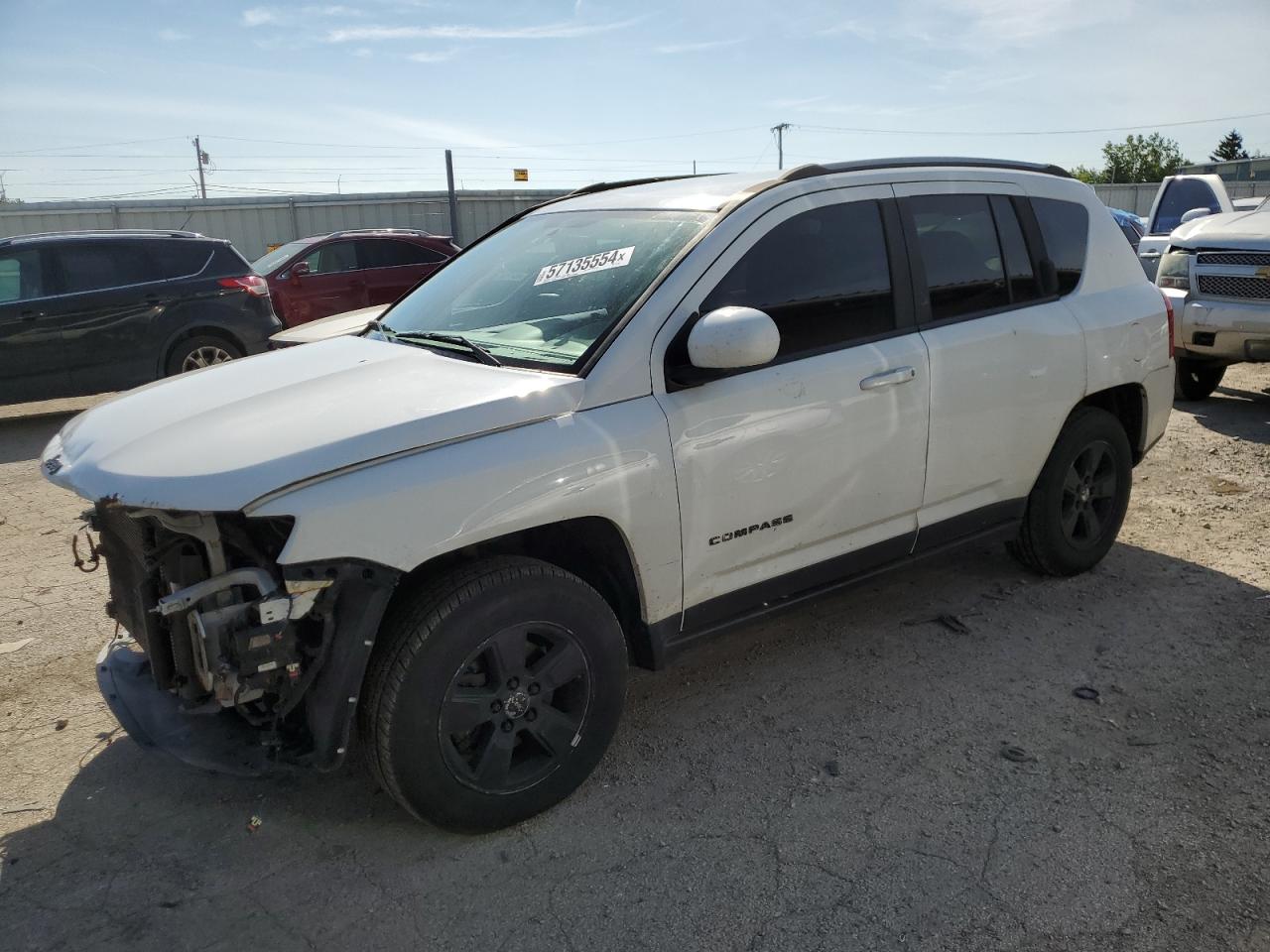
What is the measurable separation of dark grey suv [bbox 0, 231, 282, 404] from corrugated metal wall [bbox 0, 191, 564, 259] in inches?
514

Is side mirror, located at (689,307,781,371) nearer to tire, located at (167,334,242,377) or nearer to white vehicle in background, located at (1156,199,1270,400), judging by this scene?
white vehicle in background, located at (1156,199,1270,400)

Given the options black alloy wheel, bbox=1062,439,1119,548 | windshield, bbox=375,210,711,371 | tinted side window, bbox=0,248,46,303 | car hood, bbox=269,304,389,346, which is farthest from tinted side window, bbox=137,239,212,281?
black alloy wheel, bbox=1062,439,1119,548

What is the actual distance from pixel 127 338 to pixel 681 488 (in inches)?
314

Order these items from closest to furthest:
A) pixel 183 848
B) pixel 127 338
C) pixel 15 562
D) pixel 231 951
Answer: pixel 231 951 → pixel 183 848 → pixel 15 562 → pixel 127 338

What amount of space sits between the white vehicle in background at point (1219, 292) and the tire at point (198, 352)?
8.46 meters

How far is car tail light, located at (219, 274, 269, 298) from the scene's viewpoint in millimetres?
9766

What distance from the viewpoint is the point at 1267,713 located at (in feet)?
11.5

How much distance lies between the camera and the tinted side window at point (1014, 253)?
4.16 meters

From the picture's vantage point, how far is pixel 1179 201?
43.8 feet

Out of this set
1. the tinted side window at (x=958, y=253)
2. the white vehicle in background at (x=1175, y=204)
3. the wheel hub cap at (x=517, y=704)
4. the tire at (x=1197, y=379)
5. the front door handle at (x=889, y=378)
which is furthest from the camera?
the white vehicle in background at (x=1175, y=204)

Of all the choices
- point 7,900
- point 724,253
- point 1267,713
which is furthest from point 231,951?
point 1267,713

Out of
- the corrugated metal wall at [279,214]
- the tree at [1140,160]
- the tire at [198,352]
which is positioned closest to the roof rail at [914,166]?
the tire at [198,352]

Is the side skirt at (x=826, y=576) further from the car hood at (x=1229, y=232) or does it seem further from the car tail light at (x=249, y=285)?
the car tail light at (x=249, y=285)

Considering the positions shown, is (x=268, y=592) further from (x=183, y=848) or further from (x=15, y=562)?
(x=15, y=562)
